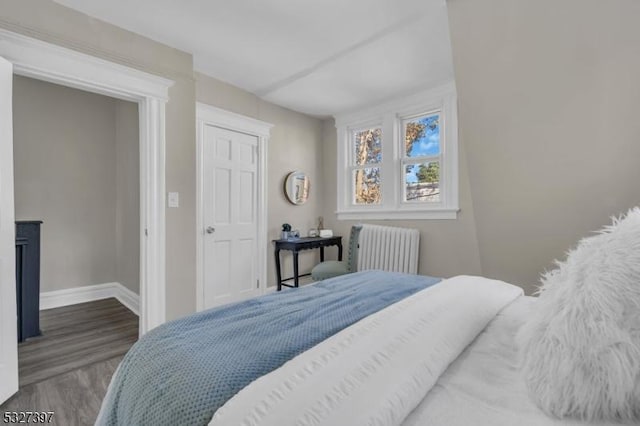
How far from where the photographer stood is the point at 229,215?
11.0 feet

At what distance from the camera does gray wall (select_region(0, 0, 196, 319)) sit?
2156mm

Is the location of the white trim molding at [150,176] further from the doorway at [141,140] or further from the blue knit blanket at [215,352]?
the blue knit blanket at [215,352]

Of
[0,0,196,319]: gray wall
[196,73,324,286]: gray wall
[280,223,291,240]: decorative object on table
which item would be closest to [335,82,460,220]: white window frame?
[196,73,324,286]: gray wall

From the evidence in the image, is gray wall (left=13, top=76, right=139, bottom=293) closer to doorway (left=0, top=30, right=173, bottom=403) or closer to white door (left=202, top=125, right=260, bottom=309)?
white door (left=202, top=125, right=260, bottom=309)

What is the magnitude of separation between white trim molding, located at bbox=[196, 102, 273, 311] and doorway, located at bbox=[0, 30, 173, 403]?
598mm

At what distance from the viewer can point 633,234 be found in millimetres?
750

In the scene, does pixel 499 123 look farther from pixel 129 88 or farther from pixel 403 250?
pixel 129 88

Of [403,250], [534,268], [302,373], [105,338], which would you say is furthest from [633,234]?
[105,338]

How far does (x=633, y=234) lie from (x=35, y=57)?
294cm

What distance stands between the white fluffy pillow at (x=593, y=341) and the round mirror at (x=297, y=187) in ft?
10.7

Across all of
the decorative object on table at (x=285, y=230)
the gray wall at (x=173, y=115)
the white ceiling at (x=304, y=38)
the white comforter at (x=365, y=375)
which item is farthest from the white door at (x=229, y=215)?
the white comforter at (x=365, y=375)

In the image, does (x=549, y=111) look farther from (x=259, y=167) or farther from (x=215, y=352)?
(x=259, y=167)

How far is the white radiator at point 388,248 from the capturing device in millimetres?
3338

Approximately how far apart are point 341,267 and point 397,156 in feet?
4.67
